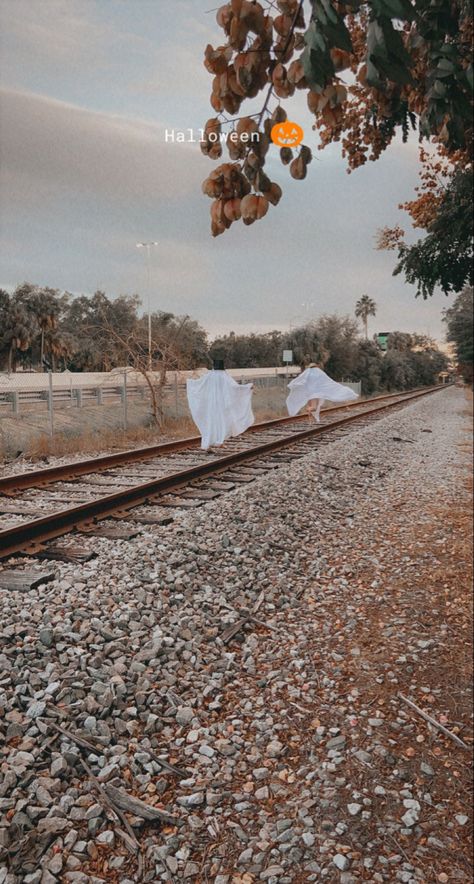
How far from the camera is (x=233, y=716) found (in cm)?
346

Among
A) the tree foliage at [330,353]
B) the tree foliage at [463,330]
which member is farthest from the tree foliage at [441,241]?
the tree foliage at [330,353]

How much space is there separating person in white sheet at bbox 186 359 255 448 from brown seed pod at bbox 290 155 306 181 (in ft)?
34.9

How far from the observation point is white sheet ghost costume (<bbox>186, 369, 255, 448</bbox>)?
491 inches

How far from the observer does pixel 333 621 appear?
15.7 feet

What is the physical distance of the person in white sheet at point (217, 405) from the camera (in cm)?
1247

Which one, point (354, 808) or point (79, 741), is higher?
point (79, 741)

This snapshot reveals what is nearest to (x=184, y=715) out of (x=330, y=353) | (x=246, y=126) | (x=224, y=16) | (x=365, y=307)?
(x=246, y=126)

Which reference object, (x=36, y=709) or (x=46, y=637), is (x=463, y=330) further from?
(x=36, y=709)

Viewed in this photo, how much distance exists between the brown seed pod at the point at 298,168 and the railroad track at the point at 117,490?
4.35 m

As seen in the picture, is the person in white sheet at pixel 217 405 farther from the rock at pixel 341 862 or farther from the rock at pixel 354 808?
the rock at pixel 341 862

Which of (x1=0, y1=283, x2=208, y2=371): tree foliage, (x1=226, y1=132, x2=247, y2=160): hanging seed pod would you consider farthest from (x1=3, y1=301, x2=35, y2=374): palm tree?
(x1=226, y1=132, x2=247, y2=160): hanging seed pod

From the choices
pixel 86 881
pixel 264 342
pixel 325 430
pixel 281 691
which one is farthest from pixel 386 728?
pixel 264 342

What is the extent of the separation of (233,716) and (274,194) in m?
2.92

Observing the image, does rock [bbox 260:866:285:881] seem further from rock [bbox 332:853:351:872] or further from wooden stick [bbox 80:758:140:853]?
wooden stick [bbox 80:758:140:853]
